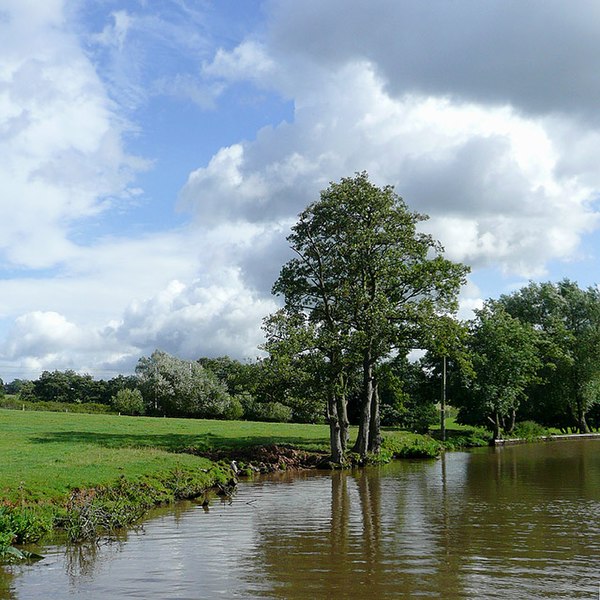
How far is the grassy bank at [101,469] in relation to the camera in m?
18.9

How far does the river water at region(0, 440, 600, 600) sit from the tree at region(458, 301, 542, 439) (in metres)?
32.8

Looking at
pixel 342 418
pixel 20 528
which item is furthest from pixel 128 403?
pixel 20 528

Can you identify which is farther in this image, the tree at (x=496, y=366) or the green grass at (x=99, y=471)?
the tree at (x=496, y=366)

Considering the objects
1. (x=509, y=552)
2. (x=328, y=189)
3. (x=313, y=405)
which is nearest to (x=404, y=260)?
(x=328, y=189)

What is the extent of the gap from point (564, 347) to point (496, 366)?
16012 millimetres

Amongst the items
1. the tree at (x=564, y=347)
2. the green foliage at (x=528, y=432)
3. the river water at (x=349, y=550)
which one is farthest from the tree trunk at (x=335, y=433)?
the tree at (x=564, y=347)

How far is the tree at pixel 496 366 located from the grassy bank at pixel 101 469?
42.3 ft

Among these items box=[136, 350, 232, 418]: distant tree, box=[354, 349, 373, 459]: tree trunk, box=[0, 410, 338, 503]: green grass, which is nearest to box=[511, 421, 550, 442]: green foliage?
box=[0, 410, 338, 503]: green grass

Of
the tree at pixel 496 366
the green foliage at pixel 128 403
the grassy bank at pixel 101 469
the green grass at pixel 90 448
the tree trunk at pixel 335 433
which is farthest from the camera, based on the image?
the green foliage at pixel 128 403

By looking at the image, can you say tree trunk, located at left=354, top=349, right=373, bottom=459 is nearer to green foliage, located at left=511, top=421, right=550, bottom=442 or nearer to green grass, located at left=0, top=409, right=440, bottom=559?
green grass, located at left=0, top=409, right=440, bottom=559

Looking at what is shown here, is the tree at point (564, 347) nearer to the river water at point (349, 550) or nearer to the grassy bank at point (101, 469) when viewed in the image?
the grassy bank at point (101, 469)

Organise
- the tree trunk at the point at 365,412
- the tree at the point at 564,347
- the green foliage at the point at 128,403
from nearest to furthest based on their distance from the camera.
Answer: the tree trunk at the point at 365,412 < the tree at the point at 564,347 < the green foliage at the point at 128,403

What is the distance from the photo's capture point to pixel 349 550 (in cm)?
1669

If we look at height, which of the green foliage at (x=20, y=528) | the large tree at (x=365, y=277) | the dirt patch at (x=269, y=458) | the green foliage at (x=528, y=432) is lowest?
the green foliage at (x=528, y=432)
